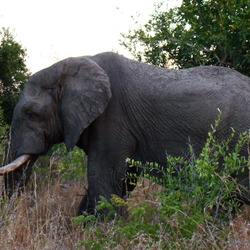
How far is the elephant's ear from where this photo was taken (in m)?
5.76

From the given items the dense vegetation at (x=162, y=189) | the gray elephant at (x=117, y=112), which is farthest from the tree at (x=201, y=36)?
the gray elephant at (x=117, y=112)

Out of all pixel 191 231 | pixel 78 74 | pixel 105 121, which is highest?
pixel 78 74

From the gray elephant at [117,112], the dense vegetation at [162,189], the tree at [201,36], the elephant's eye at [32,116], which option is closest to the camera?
the dense vegetation at [162,189]

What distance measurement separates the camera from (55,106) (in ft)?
19.7

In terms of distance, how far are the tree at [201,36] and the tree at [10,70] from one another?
2938 millimetres

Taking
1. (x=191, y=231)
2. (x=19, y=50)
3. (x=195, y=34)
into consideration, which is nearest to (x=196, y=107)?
(x=191, y=231)

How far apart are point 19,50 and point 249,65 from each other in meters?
5.40

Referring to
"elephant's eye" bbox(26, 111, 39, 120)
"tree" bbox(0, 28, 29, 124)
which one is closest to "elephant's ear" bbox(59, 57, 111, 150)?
"elephant's eye" bbox(26, 111, 39, 120)

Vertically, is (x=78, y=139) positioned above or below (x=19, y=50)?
below

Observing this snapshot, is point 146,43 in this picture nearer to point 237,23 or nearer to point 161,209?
point 237,23

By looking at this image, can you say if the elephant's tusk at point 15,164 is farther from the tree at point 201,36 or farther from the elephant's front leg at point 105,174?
the tree at point 201,36

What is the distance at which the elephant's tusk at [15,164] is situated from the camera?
226 inches

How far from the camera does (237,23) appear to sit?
8016 millimetres

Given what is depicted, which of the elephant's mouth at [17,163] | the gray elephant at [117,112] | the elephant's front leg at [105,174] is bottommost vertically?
the elephant's front leg at [105,174]
